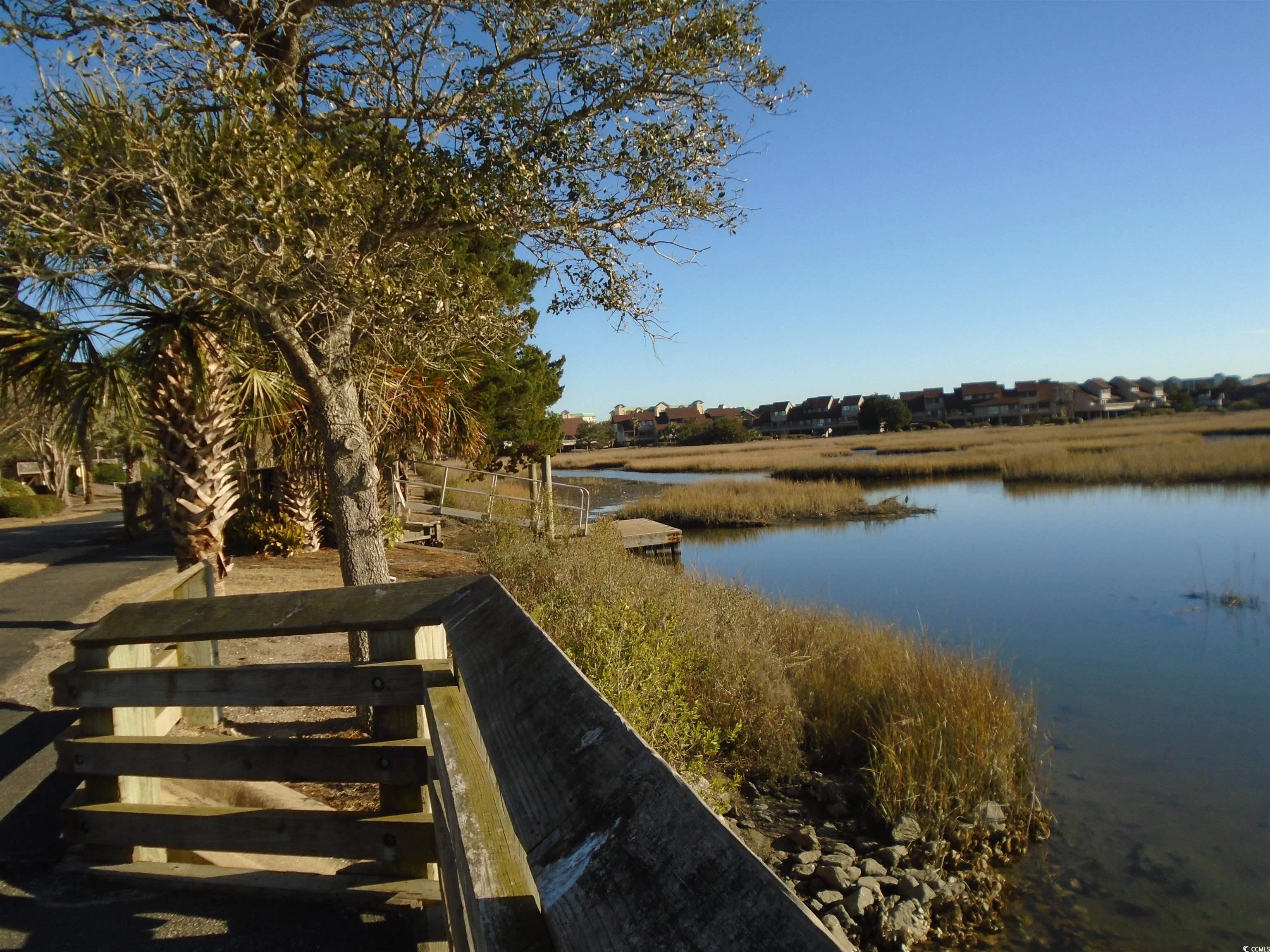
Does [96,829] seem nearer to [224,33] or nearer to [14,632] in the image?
[224,33]

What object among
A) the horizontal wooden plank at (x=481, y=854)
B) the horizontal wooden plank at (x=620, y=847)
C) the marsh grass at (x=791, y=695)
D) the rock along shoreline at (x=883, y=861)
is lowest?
the rock along shoreline at (x=883, y=861)

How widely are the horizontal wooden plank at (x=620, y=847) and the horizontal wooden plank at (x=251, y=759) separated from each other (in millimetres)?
1912

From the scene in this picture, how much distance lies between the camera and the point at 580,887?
1021mm

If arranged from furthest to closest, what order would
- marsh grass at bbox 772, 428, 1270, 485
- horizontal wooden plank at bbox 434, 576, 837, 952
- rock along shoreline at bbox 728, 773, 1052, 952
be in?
marsh grass at bbox 772, 428, 1270, 485 < rock along shoreline at bbox 728, 773, 1052, 952 < horizontal wooden plank at bbox 434, 576, 837, 952

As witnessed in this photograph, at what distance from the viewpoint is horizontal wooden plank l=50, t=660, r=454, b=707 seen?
128 inches

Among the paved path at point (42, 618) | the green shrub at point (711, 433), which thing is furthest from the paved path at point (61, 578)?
the green shrub at point (711, 433)

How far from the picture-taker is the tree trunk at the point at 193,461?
34.4ft

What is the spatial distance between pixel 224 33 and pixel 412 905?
5910mm

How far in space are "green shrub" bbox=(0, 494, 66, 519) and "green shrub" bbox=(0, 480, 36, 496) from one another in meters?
5.69

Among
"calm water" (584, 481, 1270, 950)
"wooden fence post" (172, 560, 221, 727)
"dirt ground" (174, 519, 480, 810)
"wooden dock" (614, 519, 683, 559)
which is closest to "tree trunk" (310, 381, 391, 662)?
"dirt ground" (174, 519, 480, 810)

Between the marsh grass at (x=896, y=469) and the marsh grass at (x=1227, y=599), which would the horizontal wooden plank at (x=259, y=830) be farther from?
the marsh grass at (x=896, y=469)

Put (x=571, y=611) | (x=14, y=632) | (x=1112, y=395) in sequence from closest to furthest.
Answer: (x=571, y=611) < (x=14, y=632) < (x=1112, y=395)

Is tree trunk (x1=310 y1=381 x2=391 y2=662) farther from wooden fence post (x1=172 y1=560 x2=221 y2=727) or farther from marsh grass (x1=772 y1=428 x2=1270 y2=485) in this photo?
marsh grass (x1=772 y1=428 x2=1270 y2=485)

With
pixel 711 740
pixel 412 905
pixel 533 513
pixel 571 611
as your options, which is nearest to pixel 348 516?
pixel 571 611
